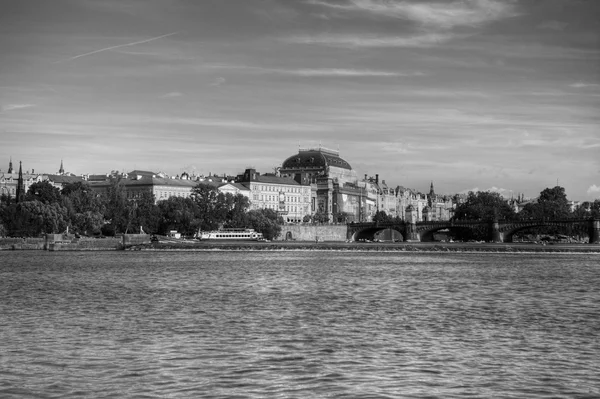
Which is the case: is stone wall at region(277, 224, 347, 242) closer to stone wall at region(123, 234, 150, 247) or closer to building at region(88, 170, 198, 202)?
building at region(88, 170, 198, 202)

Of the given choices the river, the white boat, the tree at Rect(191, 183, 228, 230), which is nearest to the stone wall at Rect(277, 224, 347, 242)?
the tree at Rect(191, 183, 228, 230)

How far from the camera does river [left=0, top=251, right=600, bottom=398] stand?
742 inches

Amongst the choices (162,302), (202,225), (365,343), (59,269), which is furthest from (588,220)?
(365,343)

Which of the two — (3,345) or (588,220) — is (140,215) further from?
(3,345)

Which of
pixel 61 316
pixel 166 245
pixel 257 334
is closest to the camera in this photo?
pixel 257 334

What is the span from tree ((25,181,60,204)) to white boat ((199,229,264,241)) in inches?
885

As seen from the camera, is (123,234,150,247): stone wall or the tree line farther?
(123,234,150,247): stone wall

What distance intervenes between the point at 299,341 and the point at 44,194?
12181cm

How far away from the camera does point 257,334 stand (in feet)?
87.3

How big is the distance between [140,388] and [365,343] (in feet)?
25.5

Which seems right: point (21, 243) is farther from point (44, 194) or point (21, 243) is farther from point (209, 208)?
point (209, 208)

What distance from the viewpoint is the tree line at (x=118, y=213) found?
4727 inches

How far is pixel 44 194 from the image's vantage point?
141 meters

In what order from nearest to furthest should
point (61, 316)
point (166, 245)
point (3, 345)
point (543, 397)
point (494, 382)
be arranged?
point (543, 397), point (494, 382), point (3, 345), point (61, 316), point (166, 245)
